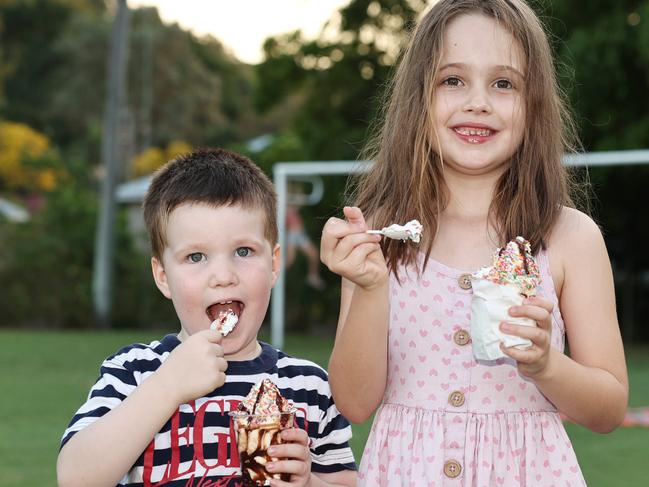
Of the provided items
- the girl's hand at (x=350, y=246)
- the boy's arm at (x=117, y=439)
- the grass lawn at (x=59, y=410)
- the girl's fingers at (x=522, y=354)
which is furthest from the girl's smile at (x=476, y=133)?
the grass lawn at (x=59, y=410)

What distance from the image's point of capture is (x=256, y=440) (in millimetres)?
2340

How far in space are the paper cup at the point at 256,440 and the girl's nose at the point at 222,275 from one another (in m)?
0.34

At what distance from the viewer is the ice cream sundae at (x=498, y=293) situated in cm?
235

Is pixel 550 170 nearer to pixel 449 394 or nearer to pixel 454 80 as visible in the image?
pixel 454 80

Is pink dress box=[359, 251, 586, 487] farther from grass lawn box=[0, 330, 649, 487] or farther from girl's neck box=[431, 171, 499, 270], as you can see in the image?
grass lawn box=[0, 330, 649, 487]

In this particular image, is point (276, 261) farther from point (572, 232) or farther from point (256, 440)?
point (572, 232)

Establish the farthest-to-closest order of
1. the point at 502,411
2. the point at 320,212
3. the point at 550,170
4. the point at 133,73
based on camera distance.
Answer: the point at 133,73 < the point at 320,212 < the point at 550,170 < the point at 502,411

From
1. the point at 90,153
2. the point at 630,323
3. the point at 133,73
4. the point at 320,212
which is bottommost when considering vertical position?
the point at 630,323

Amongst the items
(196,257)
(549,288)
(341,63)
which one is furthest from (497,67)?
(341,63)

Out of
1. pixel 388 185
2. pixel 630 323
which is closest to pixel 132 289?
pixel 630 323

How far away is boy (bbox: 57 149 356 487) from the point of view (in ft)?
7.79

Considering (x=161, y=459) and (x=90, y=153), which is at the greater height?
(x=90, y=153)

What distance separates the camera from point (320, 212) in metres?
19.6

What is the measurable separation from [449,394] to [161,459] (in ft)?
2.43
